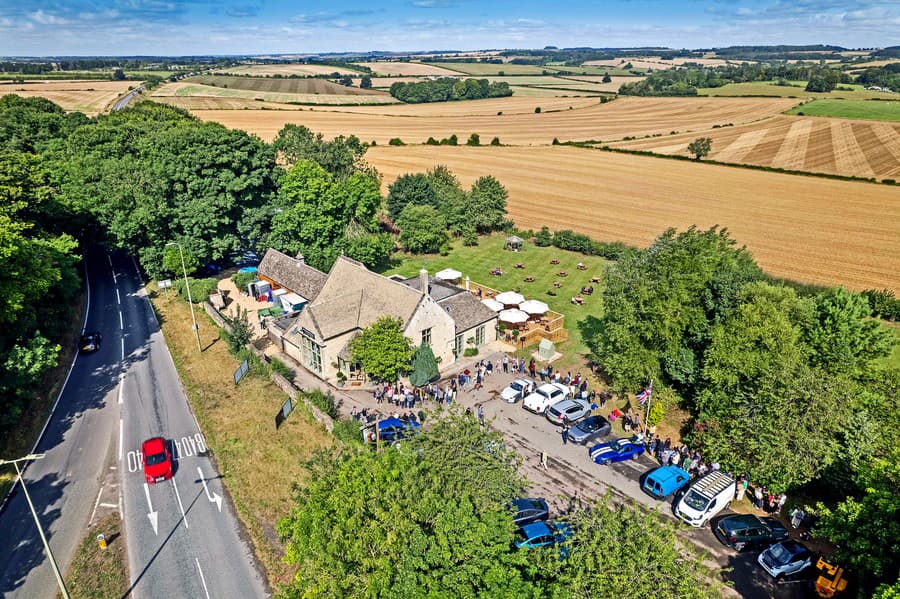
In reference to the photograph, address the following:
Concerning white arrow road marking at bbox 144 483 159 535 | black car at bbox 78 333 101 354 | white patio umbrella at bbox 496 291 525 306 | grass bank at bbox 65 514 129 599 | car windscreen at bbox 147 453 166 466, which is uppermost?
white patio umbrella at bbox 496 291 525 306

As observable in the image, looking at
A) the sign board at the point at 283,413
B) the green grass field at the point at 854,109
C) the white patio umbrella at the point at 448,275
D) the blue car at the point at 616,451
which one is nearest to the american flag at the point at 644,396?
the blue car at the point at 616,451

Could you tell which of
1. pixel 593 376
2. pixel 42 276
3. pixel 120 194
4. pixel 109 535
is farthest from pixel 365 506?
pixel 120 194

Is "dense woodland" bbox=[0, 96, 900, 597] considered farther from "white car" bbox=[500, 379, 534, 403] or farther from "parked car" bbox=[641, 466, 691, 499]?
"white car" bbox=[500, 379, 534, 403]

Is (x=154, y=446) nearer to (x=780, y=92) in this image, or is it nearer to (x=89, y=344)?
(x=89, y=344)

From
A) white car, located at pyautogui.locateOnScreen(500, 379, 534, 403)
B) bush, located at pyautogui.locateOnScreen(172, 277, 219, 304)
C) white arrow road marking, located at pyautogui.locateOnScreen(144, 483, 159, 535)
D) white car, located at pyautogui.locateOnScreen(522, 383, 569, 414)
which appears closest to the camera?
white arrow road marking, located at pyautogui.locateOnScreen(144, 483, 159, 535)

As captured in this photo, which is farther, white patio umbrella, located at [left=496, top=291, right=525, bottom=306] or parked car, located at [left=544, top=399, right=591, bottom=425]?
white patio umbrella, located at [left=496, top=291, right=525, bottom=306]

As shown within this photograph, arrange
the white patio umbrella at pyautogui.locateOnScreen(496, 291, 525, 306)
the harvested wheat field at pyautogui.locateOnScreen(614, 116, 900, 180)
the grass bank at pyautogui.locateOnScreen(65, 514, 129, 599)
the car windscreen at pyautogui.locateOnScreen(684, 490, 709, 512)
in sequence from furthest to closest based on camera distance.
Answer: the harvested wheat field at pyautogui.locateOnScreen(614, 116, 900, 180) < the white patio umbrella at pyautogui.locateOnScreen(496, 291, 525, 306) < the car windscreen at pyautogui.locateOnScreen(684, 490, 709, 512) < the grass bank at pyautogui.locateOnScreen(65, 514, 129, 599)

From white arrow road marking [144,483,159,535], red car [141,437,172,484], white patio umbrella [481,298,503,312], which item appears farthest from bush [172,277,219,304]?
white patio umbrella [481,298,503,312]

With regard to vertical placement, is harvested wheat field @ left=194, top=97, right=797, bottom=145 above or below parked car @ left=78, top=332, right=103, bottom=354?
above
